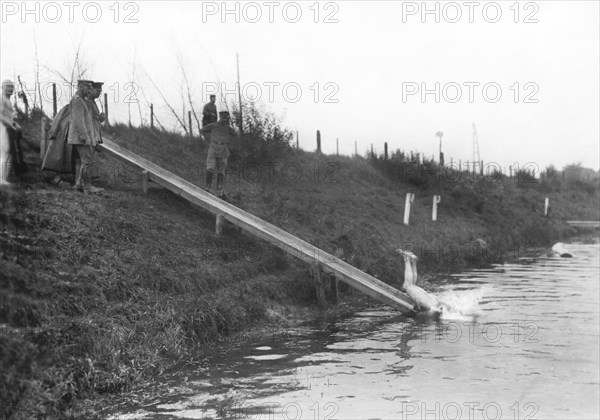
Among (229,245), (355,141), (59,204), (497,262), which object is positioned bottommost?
(497,262)

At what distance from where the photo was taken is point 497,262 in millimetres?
22047

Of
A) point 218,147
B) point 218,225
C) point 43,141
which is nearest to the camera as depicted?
point 43,141

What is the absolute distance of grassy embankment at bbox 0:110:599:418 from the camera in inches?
285

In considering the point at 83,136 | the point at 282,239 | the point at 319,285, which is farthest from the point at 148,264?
the point at 319,285

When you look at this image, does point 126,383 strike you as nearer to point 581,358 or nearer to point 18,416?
point 18,416

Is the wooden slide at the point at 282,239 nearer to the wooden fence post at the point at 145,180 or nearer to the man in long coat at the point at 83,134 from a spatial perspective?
the wooden fence post at the point at 145,180

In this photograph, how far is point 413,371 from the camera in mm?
8586

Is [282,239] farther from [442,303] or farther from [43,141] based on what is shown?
[43,141]

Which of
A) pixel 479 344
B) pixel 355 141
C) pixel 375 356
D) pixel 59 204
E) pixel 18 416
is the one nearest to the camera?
pixel 18 416

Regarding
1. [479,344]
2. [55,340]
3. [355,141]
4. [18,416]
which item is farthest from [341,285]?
[355,141]

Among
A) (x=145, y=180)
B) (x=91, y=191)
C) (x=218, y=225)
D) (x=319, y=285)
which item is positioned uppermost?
(x=145, y=180)

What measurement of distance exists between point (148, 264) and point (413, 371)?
434 cm

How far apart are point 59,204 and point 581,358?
8129mm

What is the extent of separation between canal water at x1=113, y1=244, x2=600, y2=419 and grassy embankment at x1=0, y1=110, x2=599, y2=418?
72 cm
